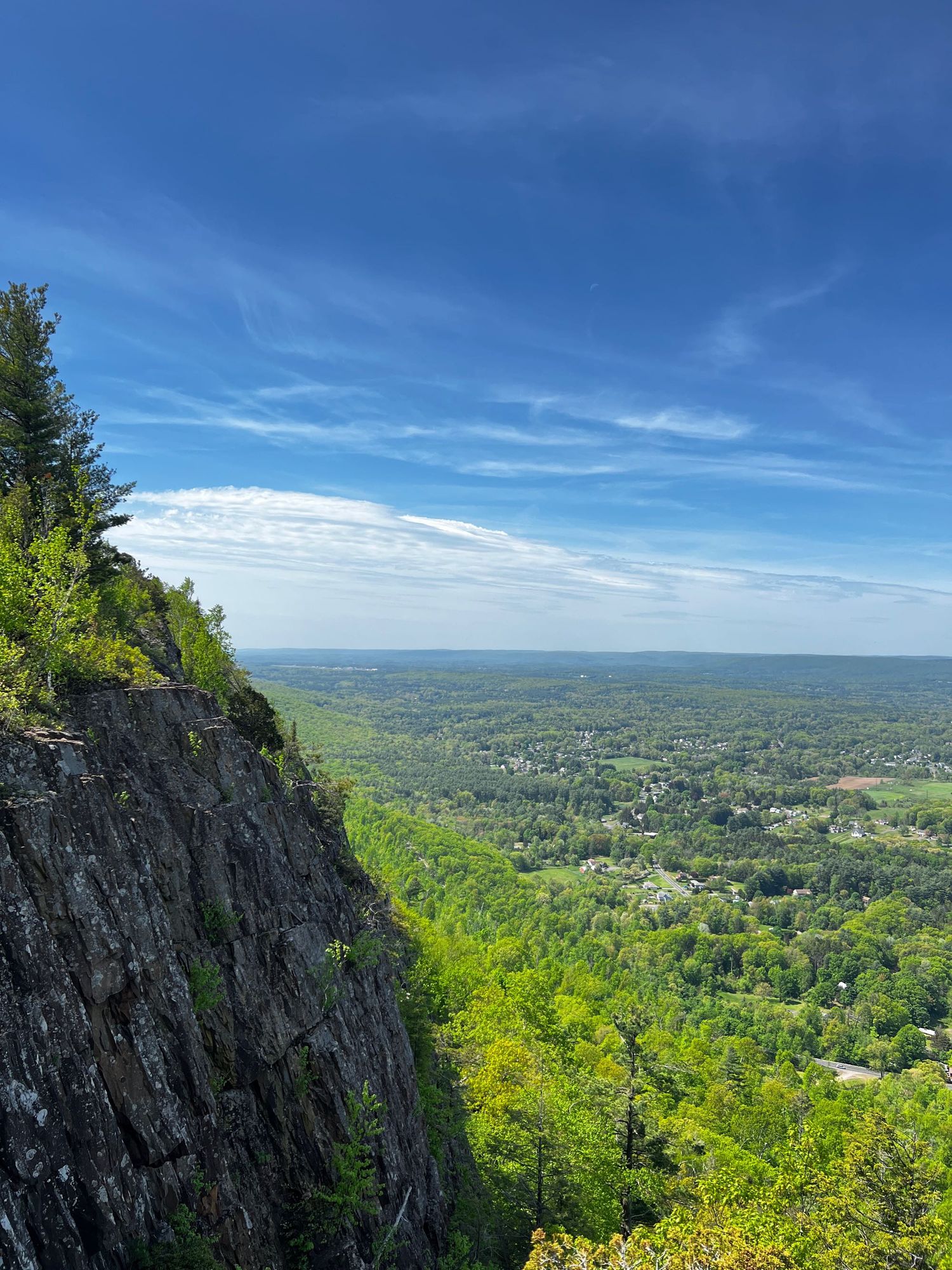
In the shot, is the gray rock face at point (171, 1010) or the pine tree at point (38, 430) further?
the pine tree at point (38, 430)

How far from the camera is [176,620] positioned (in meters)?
31.6

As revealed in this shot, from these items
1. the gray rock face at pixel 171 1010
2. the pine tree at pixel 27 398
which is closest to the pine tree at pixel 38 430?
the pine tree at pixel 27 398

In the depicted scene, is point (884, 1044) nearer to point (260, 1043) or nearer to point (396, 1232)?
point (396, 1232)

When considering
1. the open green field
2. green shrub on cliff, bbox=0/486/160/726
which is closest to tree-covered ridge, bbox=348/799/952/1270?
green shrub on cliff, bbox=0/486/160/726

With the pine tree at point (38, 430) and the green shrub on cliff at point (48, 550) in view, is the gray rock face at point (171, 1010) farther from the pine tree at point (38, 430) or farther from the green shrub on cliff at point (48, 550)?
the pine tree at point (38, 430)

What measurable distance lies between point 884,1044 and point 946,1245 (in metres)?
66.6

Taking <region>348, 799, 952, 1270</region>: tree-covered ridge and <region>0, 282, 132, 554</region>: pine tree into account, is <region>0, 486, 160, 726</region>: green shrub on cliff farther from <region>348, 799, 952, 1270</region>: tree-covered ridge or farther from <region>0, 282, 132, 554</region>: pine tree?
<region>348, 799, 952, 1270</region>: tree-covered ridge

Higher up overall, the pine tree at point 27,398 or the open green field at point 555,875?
the pine tree at point 27,398

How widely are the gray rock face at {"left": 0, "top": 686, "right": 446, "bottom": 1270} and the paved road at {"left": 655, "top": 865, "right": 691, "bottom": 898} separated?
131207mm

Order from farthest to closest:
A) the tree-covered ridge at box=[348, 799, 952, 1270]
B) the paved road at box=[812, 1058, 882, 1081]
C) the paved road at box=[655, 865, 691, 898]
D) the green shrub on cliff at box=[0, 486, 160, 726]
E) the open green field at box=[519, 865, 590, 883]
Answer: the paved road at box=[655, 865, 691, 898], the open green field at box=[519, 865, 590, 883], the paved road at box=[812, 1058, 882, 1081], the tree-covered ridge at box=[348, 799, 952, 1270], the green shrub on cliff at box=[0, 486, 160, 726]

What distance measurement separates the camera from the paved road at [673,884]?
457 ft

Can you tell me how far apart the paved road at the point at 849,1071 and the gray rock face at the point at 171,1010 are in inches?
2723

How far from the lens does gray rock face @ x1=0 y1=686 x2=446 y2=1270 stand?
33.9 ft

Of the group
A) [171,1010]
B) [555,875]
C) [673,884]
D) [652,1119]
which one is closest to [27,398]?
[171,1010]
